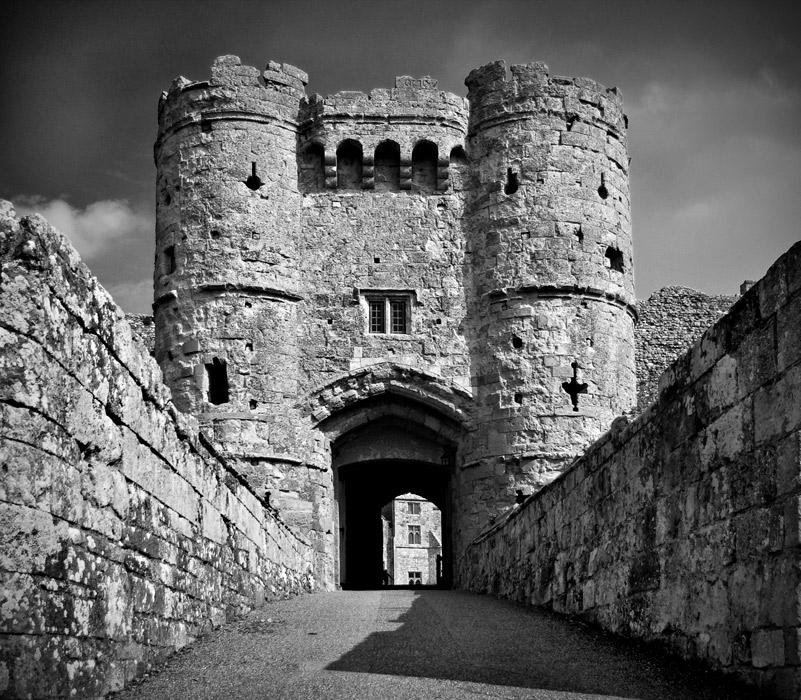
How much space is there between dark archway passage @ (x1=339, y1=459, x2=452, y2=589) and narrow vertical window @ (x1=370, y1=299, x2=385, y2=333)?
145 inches

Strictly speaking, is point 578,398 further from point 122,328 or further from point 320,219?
point 122,328

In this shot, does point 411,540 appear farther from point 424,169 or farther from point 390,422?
point 424,169

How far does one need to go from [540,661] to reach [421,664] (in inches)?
29.2

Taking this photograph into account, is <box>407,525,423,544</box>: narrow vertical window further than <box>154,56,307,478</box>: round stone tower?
Yes

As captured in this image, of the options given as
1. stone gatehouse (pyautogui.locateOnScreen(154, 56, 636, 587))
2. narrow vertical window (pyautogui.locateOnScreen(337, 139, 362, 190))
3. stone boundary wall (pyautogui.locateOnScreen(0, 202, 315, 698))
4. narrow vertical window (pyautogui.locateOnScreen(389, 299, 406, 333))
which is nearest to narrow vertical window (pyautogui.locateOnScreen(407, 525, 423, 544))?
stone gatehouse (pyautogui.locateOnScreen(154, 56, 636, 587))

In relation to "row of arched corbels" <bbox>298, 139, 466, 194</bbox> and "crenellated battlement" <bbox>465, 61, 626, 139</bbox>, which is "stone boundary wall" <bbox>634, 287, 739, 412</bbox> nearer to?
"crenellated battlement" <bbox>465, 61, 626, 139</bbox>

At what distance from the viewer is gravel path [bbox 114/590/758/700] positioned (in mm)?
6027

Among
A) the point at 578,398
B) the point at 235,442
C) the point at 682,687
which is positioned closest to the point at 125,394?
the point at 682,687

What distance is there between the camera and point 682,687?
598cm

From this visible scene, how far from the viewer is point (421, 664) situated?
23.2 feet

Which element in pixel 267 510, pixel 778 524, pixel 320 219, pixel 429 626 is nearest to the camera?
pixel 778 524

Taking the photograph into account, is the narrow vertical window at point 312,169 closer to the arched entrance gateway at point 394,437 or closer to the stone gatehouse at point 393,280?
the stone gatehouse at point 393,280

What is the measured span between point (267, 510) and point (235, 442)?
765 cm

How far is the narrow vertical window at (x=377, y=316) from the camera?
72.5 feet
